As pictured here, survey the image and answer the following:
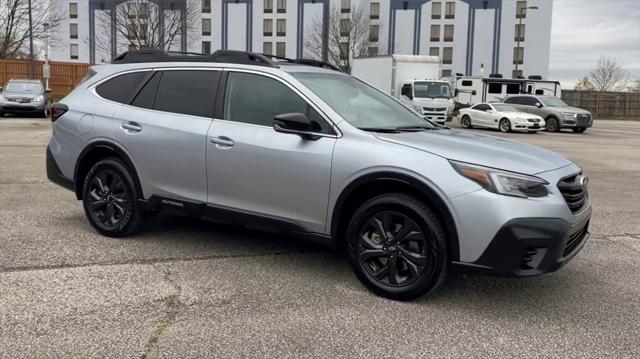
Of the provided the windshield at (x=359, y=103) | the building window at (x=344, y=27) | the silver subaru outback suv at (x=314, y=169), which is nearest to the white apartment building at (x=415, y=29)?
the building window at (x=344, y=27)

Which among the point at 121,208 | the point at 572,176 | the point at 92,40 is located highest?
A: the point at 92,40

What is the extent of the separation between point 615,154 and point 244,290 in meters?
14.6

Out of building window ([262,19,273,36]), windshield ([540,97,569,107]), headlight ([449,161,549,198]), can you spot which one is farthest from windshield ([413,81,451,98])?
building window ([262,19,273,36])

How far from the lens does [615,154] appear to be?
645 inches

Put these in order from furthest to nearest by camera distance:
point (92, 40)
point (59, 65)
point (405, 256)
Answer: point (92, 40)
point (59, 65)
point (405, 256)

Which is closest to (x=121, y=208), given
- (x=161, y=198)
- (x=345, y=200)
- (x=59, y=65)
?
(x=161, y=198)

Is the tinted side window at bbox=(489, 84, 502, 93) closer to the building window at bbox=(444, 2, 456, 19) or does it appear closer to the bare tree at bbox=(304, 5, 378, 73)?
the bare tree at bbox=(304, 5, 378, 73)

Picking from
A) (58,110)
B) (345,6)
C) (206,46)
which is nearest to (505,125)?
(58,110)

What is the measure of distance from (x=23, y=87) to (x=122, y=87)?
22097 millimetres

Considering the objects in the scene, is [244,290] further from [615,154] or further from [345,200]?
[615,154]

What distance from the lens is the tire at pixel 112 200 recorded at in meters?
5.62

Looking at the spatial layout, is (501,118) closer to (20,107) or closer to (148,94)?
(20,107)

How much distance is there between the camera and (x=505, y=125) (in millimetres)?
26406

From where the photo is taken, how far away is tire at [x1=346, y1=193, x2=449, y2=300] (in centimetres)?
411
